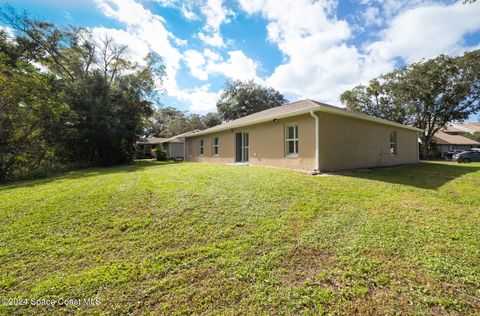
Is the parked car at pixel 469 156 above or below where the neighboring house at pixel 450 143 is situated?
below

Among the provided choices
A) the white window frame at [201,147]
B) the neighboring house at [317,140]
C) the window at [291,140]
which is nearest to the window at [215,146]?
the neighboring house at [317,140]

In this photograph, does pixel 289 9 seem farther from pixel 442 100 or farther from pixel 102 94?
pixel 442 100

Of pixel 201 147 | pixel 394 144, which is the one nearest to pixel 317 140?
pixel 394 144

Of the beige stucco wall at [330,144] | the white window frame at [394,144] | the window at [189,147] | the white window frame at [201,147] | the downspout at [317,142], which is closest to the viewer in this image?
the downspout at [317,142]

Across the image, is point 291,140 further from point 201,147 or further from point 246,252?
point 201,147

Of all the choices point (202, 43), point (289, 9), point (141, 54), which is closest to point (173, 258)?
point (289, 9)

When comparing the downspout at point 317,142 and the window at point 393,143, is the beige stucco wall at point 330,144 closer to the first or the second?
the downspout at point 317,142

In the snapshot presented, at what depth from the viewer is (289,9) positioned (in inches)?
334

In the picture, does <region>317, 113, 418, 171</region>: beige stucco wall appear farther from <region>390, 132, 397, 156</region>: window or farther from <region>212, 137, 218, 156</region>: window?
<region>212, 137, 218, 156</region>: window

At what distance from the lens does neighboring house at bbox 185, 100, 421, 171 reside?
811cm

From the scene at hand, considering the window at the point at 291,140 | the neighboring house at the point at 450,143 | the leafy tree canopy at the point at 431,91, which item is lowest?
the window at the point at 291,140

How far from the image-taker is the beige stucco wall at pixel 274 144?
326 inches

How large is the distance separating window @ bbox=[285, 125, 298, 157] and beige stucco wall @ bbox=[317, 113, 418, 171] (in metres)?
1.23

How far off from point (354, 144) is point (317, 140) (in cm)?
266
